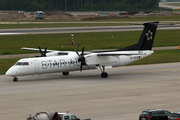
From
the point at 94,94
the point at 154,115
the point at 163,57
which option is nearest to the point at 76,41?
the point at 163,57

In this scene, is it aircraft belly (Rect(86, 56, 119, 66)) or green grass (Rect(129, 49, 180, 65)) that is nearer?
aircraft belly (Rect(86, 56, 119, 66))

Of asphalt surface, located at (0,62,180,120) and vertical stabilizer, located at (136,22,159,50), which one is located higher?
vertical stabilizer, located at (136,22,159,50)

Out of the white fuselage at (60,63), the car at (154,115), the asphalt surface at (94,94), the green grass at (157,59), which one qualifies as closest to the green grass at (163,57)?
the green grass at (157,59)

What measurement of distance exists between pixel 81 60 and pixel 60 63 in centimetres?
243

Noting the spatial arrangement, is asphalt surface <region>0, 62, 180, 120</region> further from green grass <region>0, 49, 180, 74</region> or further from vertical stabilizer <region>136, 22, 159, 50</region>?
green grass <region>0, 49, 180, 74</region>

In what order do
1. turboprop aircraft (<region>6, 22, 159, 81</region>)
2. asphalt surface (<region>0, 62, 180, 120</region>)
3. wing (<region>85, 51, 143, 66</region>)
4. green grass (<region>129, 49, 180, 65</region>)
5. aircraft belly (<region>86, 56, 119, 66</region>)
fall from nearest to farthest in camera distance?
asphalt surface (<region>0, 62, 180, 120</region>) → turboprop aircraft (<region>6, 22, 159, 81</region>) → wing (<region>85, 51, 143, 66</region>) → aircraft belly (<region>86, 56, 119, 66</region>) → green grass (<region>129, 49, 180, 65</region>)

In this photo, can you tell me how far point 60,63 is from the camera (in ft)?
123

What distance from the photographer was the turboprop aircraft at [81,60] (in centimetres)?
3569

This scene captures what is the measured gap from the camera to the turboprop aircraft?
1405 inches

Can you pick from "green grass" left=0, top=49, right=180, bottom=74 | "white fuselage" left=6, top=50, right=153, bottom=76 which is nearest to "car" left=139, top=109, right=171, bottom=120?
"white fuselage" left=6, top=50, right=153, bottom=76

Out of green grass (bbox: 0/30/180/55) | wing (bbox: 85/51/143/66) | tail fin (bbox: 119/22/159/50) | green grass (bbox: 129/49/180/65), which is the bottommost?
green grass (bbox: 129/49/180/65)

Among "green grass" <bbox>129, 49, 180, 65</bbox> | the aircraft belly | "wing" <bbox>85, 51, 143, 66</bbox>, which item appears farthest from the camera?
"green grass" <bbox>129, 49, 180, 65</bbox>

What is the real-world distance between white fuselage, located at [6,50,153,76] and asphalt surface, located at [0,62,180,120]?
3.89 feet

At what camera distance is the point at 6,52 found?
59.8 meters
